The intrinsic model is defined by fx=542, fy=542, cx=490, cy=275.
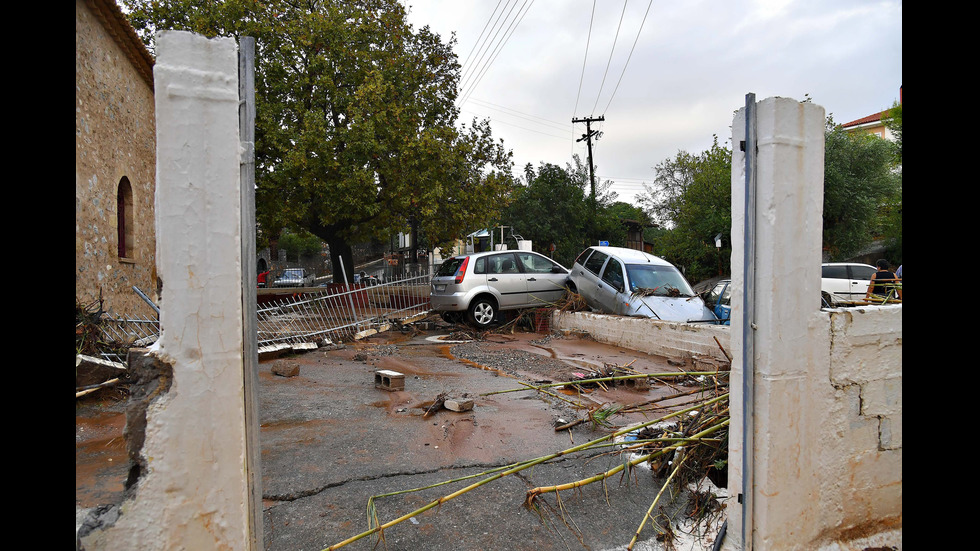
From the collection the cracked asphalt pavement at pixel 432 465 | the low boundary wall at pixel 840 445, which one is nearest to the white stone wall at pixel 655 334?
the cracked asphalt pavement at pixel 432 465

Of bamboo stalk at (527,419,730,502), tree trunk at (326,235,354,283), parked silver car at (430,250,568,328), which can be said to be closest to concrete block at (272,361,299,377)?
bamboo stalk at (527,419,730,502)

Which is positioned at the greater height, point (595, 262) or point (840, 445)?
point (595, 262)

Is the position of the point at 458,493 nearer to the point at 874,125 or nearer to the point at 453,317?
the point at 453,317

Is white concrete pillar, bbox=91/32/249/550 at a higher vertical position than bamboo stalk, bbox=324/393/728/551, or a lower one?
higher

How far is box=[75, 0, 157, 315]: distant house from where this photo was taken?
7.54 m

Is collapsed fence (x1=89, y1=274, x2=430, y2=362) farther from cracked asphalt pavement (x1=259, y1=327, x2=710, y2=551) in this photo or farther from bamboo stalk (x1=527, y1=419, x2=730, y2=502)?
bamboo stalk (x1=527, y1=419, x2=730, y2=502)

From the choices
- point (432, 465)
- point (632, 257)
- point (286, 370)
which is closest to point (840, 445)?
point (432, 465)

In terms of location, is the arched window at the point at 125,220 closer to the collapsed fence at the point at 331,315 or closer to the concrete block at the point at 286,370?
the collapsed fence at the point at 331,315

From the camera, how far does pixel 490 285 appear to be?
37.0 feet

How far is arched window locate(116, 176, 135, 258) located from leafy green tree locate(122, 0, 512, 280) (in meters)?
4.18

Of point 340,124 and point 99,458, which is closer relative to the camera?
point 99,458

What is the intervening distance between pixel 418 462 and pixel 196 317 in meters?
2.26

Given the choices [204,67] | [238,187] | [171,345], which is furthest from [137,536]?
[204,67]
